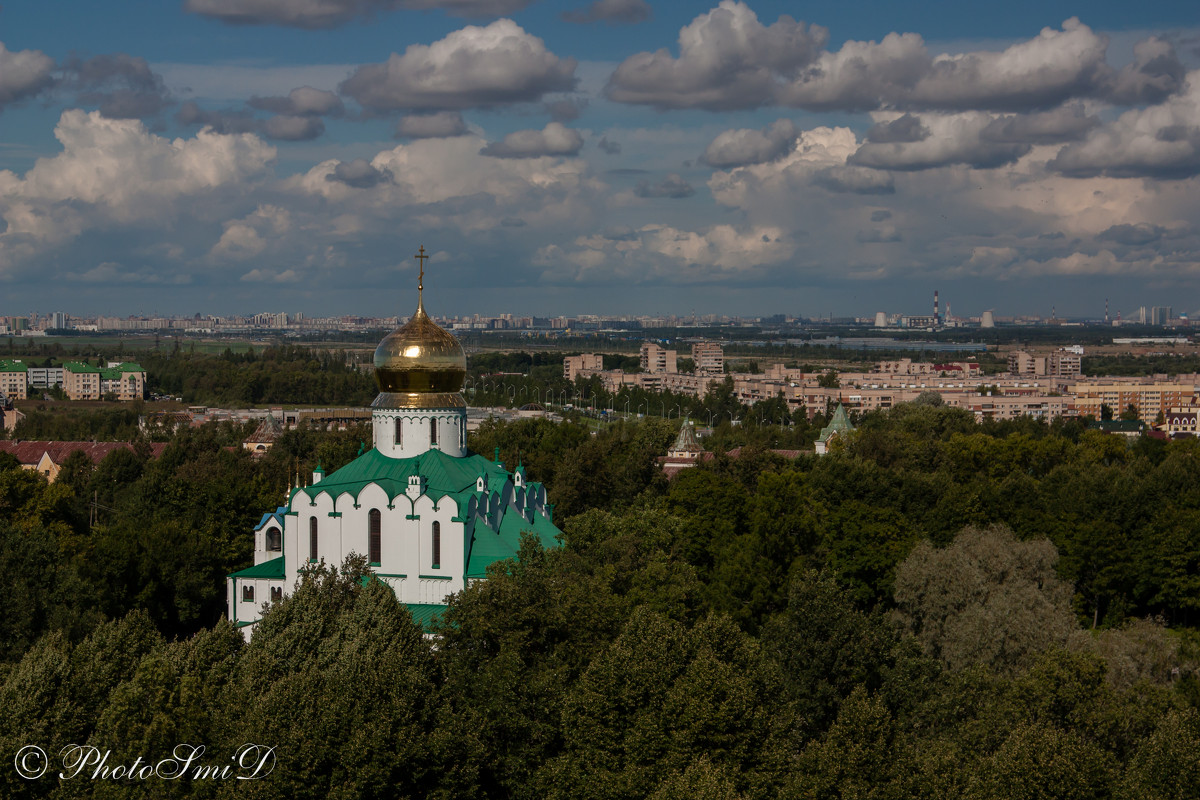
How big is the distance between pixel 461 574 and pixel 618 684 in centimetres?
936

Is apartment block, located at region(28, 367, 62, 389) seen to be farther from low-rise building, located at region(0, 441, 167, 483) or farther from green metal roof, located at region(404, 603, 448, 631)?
green metal roof, located at region(404, 603, 448, 631)

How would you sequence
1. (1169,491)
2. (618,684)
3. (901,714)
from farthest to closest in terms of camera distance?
(1169,491)
(901,714)
(618,684)

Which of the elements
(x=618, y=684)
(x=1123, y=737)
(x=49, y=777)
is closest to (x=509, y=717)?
(x=618, y=684)

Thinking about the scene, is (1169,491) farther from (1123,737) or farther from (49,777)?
(49,777)

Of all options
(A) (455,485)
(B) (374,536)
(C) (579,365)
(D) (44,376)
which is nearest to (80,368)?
(D) (44,376)

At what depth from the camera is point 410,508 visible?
2775cm

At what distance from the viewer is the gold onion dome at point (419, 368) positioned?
30438mm

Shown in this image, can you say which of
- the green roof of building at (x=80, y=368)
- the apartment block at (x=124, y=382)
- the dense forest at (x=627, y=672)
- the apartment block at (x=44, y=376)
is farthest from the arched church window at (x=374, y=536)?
the apartment block at (x=44, y=376)

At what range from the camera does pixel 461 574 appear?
27.4m

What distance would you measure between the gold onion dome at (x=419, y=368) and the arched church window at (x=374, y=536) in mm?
3421

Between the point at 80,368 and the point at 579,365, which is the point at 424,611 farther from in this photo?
the point at 579,365

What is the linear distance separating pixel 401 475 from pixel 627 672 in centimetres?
1182

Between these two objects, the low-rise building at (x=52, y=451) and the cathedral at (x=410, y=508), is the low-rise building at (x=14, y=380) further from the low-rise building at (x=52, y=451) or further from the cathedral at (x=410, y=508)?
the cathedral at (x=410, y=508)

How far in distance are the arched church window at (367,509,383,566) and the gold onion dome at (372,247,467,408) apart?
3.42 meters
